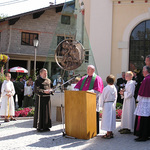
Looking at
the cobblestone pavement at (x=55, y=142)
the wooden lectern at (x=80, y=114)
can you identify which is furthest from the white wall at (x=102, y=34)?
the wooden lectern at (x=80, y=114)

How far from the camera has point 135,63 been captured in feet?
41.9

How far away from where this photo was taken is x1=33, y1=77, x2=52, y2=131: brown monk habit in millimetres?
7324

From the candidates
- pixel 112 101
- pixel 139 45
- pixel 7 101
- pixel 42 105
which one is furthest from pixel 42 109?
pixel 139 45

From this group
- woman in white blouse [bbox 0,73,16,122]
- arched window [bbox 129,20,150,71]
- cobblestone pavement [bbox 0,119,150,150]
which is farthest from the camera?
arched window [bbox 129,20,150,71]

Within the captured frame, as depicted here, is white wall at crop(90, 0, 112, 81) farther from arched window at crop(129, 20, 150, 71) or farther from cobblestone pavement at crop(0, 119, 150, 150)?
cobblestone pavement at crop(0, 119, 150, 150)

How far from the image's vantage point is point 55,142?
240 inches

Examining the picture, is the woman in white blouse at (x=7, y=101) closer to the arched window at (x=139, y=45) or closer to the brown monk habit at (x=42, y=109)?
the brown monk habit at (x=42, y=109)

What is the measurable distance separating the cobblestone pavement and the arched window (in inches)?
247

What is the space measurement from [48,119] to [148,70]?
3.12 meters

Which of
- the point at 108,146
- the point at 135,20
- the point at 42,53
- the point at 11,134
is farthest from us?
the point at 42,53

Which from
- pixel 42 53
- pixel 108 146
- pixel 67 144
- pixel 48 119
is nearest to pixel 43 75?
pixel 48 119

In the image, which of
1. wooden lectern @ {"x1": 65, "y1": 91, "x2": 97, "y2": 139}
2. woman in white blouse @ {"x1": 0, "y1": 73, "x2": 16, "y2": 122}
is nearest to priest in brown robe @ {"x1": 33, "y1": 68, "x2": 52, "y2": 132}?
wooden lectern @ {"x1": 65, "y1": 91, "x2": 97, "y2": 139}

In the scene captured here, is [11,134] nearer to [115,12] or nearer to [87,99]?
[87,99]

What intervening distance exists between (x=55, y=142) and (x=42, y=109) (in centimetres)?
154
